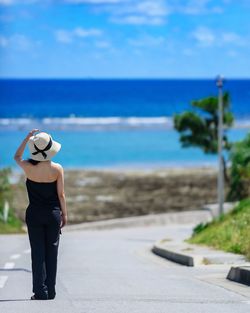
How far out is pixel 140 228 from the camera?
36.4m

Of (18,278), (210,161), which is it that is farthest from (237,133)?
(18,278)

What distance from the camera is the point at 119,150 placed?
77.2m

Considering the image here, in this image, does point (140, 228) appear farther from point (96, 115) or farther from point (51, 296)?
point (96, 115)

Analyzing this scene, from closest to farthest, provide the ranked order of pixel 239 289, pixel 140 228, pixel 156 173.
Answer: pixel 239 289
pixel 140 228
pixel 156 173

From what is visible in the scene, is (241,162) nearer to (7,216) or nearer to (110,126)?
(7,216)

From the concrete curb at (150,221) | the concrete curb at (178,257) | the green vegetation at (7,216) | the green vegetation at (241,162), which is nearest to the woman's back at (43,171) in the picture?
the concrete curb at (178,257)

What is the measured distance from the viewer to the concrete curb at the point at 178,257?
1784cm

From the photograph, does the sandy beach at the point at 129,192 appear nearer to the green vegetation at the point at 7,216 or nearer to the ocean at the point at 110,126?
the green vegetation at the point at 7,216

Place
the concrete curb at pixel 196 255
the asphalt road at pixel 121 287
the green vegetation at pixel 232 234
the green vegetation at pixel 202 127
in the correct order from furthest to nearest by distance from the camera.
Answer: the green vegetation at pixel 202 127 < the green vegetation at pixel 232 234 < the concrete curb at pixel 196 255 < the asphalt road at pixel 121 287

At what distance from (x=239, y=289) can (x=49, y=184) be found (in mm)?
3276

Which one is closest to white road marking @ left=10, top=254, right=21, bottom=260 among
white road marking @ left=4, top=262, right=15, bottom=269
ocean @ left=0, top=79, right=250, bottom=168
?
white road marking @ left=4, top=262, right=15, bottom=269

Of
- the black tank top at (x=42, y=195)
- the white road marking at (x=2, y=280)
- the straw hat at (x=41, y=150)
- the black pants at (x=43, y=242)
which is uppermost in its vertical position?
the straw hat at (x=41, y=150)

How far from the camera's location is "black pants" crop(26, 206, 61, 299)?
414 inches

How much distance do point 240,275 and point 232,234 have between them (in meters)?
6.59
